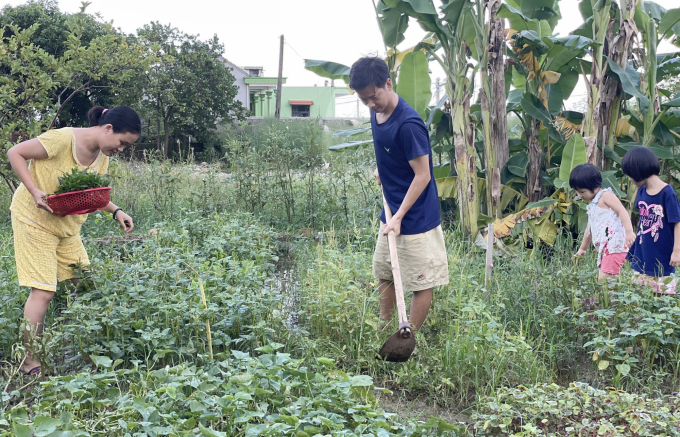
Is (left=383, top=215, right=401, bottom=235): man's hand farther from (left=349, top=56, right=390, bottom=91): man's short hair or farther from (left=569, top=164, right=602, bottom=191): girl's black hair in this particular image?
(left=569, top=164, right=602, bottom=191): girl's black hair

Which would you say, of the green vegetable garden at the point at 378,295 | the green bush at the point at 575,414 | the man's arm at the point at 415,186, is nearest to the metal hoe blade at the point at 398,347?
the green vegetable garden at the point at 378,295

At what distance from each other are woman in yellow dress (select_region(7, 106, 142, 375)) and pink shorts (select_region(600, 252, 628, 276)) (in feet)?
11.4

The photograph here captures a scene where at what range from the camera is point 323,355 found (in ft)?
11.4

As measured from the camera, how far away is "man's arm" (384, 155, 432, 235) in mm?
3215

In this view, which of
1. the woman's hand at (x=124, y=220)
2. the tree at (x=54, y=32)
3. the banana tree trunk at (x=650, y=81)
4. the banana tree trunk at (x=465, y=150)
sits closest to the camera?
the woman's hand at (x=124, y=220)

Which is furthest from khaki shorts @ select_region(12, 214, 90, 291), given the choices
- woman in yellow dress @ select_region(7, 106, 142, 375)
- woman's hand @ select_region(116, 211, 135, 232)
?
woman's hand @ select_region(116, 211, 135, 232)

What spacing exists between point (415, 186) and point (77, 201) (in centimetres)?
197

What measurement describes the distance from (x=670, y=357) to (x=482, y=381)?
3.90ft

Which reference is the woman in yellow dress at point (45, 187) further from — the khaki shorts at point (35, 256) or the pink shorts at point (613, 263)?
Result: the pink shorts at point (613, 263)

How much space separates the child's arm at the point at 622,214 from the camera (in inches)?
161

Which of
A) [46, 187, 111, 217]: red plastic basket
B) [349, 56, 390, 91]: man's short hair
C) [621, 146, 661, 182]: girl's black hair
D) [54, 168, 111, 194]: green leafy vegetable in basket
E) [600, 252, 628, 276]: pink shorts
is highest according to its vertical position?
[349, 56, 390, 91]: man's short hair

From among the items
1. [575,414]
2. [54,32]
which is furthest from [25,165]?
[54,32]

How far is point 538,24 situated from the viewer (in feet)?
20.7

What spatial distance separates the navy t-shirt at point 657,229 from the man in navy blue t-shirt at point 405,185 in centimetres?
172
